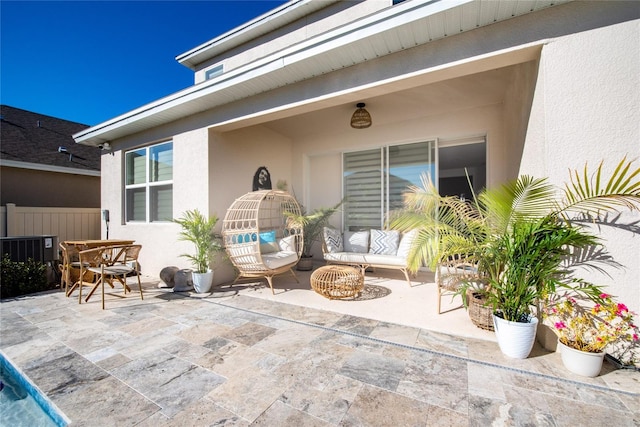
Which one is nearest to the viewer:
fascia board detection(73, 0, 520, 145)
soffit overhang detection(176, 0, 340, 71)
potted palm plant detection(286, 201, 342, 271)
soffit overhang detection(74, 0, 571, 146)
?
soffit overhang detection(74, 0, 571, 146)

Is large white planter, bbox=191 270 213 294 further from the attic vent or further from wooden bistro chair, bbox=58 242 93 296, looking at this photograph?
the attic vent

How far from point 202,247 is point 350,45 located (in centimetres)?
370

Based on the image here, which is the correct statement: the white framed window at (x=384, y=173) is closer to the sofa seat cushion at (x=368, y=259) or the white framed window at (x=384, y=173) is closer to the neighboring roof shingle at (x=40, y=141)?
the sofa seat cushion at (x=368, y=259)

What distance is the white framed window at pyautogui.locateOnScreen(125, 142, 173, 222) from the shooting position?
5688mm

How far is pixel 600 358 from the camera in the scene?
2.12m

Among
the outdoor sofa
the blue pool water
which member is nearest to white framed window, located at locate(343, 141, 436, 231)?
the outdoor sofa

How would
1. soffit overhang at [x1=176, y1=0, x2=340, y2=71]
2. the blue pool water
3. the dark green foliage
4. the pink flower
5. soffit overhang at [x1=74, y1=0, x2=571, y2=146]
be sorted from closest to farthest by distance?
the blue pool water < the pink flower < soffit overhang at [x1=74, y1=0, x2=571, y2=146] < the dark green foliage < soffit overhang at [x1=176, y1=0, x2=340, y2=71]

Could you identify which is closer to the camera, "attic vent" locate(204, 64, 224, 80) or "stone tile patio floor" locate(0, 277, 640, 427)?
"stone tile patio floor" locate(0, 277, 640, 427)

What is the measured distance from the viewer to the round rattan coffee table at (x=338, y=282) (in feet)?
13.2

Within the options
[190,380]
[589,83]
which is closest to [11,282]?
[190,380]

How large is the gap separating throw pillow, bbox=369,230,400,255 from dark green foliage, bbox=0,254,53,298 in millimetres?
6030

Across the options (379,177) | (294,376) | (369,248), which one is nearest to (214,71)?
(379,177)

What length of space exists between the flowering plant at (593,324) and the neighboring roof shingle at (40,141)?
11.4 meters

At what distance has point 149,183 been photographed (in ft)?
19.4
